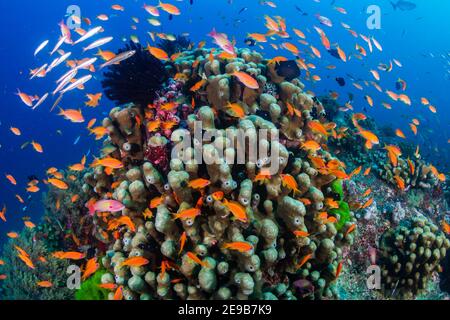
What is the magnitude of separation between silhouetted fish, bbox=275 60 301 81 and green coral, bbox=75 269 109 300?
4272 mm

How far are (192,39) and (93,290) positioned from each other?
74.0 meters

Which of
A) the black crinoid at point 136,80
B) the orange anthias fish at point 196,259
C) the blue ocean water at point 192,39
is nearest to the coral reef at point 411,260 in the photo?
the orange anthias fish at point 196,259

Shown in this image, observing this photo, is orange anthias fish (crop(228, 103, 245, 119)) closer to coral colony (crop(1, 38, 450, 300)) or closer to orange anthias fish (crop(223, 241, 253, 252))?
coral colony (crop(1, 38, 450, 300))

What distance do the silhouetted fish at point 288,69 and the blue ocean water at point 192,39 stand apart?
6505 millimetres

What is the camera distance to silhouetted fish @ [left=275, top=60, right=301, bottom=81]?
5.27 metres

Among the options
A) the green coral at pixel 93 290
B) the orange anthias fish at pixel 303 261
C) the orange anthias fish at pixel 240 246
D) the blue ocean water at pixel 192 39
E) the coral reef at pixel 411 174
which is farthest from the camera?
the blue ocean water at pixel 192 39

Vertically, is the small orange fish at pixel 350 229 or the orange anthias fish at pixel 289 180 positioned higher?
the orange anthias fish at pixel 289 180

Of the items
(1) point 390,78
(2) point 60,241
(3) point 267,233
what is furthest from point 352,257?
(1) point 390,78

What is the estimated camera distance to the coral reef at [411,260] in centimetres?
503

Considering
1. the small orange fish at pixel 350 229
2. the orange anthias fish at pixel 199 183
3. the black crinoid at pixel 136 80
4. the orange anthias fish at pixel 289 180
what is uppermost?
the black crinoid at pixel 136 80

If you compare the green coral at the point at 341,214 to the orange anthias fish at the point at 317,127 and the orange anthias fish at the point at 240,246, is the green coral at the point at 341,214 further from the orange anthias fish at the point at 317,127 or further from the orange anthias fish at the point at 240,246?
the orange anthias fish at the point at 240,246

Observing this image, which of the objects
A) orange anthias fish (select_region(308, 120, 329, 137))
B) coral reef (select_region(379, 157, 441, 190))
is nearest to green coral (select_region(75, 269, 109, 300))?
orange anthias fish (select_region(308, 120, 329, 137))

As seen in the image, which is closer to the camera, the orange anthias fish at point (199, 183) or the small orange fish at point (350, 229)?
the orange anthias fish at point (199, 183)

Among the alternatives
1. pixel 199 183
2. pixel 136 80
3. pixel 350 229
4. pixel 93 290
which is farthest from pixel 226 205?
pixel 136 80
